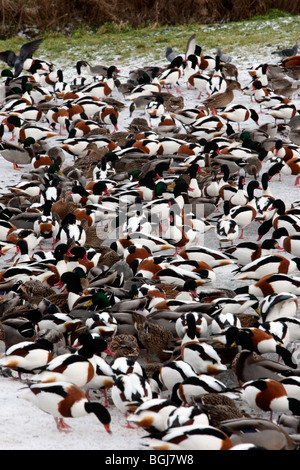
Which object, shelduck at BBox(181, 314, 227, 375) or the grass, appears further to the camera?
the grass

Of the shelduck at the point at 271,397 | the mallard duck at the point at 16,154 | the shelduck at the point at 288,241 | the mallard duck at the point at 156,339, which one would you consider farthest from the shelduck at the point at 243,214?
the mallard duck at the point at 16,154

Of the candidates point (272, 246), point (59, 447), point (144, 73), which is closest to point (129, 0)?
point (144, 73)

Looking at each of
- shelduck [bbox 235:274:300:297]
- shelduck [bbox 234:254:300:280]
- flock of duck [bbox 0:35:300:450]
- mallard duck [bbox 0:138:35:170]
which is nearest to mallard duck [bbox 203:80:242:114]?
flock of duck [bbox 0:35:300:450]

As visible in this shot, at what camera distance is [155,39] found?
68.6 ft

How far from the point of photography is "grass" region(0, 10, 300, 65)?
19453 millimetres

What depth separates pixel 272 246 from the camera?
9289mm

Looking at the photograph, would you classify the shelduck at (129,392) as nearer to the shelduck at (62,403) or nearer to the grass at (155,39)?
the shelduck at (62,403)

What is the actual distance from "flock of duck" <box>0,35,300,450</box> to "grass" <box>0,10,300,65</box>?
2.49 metres

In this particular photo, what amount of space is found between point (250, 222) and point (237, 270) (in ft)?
5.44

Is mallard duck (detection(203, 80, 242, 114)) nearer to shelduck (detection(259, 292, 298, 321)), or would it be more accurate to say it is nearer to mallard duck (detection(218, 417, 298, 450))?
shelduck (detection(259, 292, 298, 321))

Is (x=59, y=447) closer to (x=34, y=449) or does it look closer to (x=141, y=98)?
(x=34, y=449)

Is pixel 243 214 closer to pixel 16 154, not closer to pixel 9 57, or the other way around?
pixel 16 154

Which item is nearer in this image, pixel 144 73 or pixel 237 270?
pixel 237 270

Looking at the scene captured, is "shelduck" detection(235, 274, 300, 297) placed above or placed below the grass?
below
